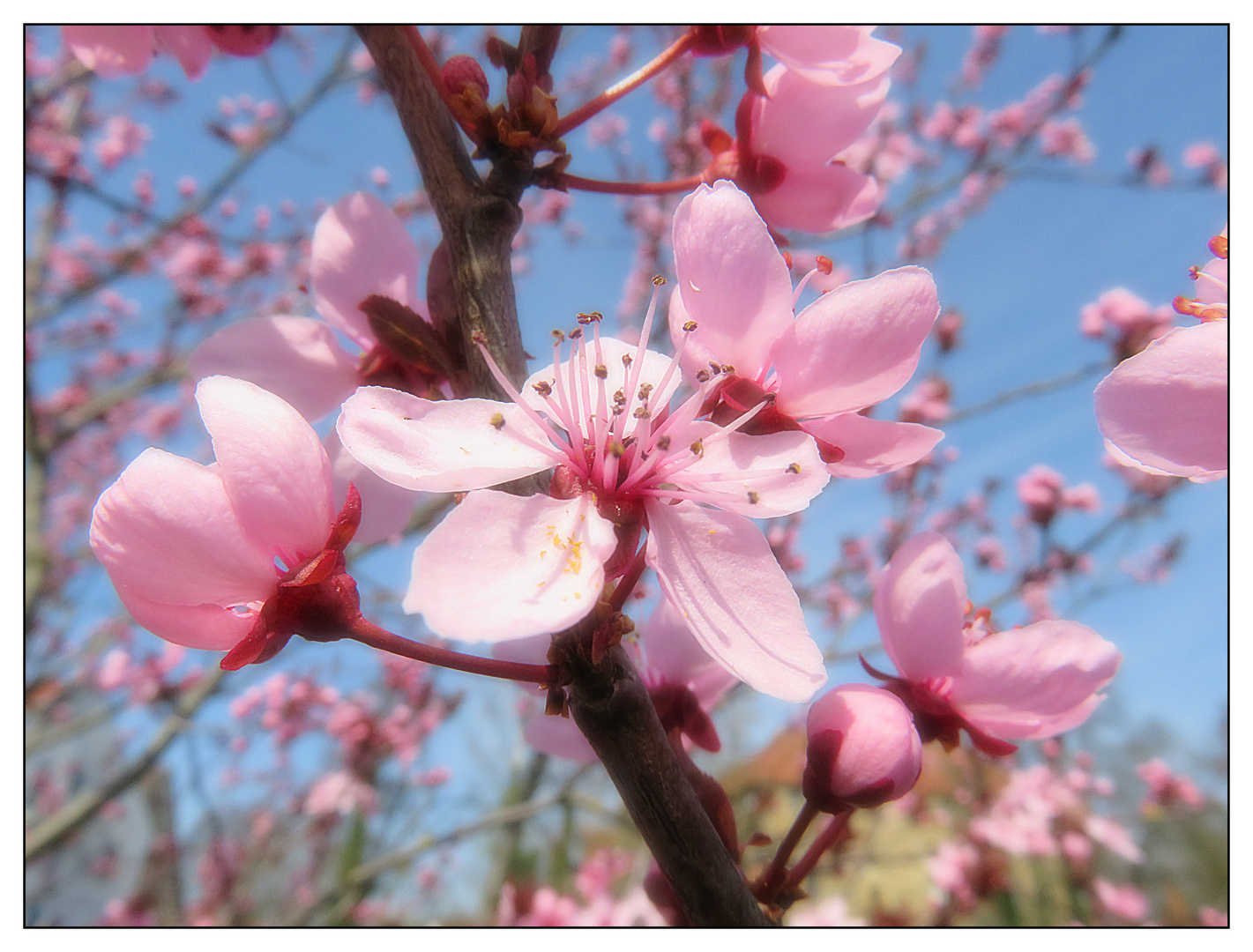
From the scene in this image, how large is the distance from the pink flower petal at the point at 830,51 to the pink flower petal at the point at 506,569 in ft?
2.19

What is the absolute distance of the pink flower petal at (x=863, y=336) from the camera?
0.72 metres

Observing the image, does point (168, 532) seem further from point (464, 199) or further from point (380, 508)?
point (464, 199)

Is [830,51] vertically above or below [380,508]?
above

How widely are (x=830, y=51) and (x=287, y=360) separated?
81cm

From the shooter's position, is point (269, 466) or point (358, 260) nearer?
point (269, 466)

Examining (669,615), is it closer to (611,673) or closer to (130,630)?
(611,673)

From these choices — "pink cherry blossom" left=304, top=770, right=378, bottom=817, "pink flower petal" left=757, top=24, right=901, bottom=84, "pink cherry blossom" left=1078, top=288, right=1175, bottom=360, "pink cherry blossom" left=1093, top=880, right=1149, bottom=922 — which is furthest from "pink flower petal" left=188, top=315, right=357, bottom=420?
"pink cherry blossom" left=1093, top=880, right=1149, bottom=922

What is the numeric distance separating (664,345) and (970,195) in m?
3.71

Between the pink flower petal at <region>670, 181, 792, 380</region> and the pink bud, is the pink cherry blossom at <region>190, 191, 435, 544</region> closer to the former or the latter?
the pink flower petal at <region>670, 181, 792, 380</region>

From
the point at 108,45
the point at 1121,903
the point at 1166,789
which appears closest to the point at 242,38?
the point at 108,45

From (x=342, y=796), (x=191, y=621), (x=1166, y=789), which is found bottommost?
(x=1166, y=789)

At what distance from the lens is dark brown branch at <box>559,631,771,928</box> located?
2.28ft

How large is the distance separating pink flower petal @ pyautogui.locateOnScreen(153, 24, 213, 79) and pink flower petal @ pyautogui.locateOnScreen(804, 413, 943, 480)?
995 mm

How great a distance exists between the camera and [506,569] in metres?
0.62
